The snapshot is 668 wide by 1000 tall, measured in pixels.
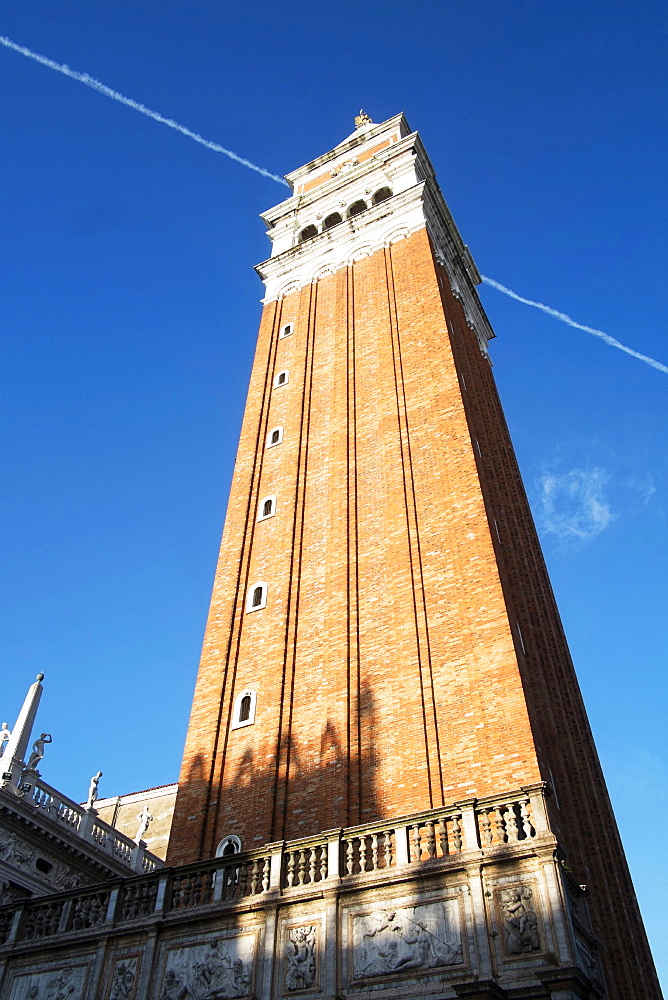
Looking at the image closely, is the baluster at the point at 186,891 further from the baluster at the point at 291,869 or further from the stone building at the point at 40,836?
the stone building at the point at 40,836

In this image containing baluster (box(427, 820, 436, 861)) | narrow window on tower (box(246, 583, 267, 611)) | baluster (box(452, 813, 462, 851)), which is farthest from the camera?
narrow window on tower (box(246, 583, 267, 611))

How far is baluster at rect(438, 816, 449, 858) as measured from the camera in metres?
13.0

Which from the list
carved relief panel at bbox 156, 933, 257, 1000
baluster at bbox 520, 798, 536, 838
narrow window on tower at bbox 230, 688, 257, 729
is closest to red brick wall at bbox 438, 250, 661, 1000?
baluster at bbox 520, 798, 536, 838

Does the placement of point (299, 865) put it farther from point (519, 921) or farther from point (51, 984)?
point (51, 984)

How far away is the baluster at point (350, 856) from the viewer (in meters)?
13.4

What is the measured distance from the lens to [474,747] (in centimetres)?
1672

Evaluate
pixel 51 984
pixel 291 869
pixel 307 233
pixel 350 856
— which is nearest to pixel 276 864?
pixel 291 869

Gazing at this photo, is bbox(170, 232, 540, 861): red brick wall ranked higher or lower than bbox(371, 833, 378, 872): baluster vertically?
higher

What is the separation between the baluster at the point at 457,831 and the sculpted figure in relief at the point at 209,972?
3666mm

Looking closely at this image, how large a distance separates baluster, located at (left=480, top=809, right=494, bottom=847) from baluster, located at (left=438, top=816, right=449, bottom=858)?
1.96ft

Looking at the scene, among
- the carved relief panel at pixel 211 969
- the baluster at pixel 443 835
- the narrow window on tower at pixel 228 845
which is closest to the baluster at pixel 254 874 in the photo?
the carved relief panel at pixel 211 969

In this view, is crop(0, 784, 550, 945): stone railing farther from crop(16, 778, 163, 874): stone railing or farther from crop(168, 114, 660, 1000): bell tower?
crop(16, 778, 163, 874): stone railing

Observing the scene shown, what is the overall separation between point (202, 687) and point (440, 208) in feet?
82.4

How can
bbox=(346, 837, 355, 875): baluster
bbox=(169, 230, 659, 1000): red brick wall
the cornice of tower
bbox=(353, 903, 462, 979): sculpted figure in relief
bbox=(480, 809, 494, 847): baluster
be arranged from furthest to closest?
the cornice of tower, bbox=(169, 230, 659, 1000): red brick wall, bbox=(346, 837, 355, 875): baluster, bbox=(480, 809, 494, 847): baluster, bbox=(353, 903, 462, 979): sculpted figure in relief
